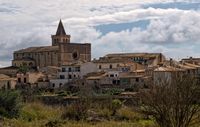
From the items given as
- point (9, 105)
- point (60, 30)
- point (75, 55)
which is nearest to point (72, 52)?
point (75, 55)

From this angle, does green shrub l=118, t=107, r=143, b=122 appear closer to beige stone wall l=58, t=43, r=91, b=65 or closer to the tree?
the tree

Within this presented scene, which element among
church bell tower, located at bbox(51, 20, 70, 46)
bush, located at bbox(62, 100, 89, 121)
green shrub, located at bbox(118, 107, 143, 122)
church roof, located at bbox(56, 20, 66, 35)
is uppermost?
church roof, located at bbox(56, 20, 66, 35)

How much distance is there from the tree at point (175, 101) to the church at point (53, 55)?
78.4m

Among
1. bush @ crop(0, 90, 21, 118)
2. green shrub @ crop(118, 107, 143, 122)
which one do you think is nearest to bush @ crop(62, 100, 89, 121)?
green shrub @ crop(118, 107, 143, 122)

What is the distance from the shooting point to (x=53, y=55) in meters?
95.3

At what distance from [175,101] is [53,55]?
272 feet

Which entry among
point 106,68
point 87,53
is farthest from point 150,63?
point 87,53

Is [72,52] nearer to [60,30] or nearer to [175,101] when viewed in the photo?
[60,30]

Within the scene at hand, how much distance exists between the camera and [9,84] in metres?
68.5

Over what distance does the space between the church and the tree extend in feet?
257

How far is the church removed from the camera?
93750 mm

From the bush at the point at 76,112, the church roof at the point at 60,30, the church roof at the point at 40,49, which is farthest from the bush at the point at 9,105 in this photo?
the church roof at the point at 60,30

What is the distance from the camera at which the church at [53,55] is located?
93750 millimetres

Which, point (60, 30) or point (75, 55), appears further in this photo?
point (60, 30)
